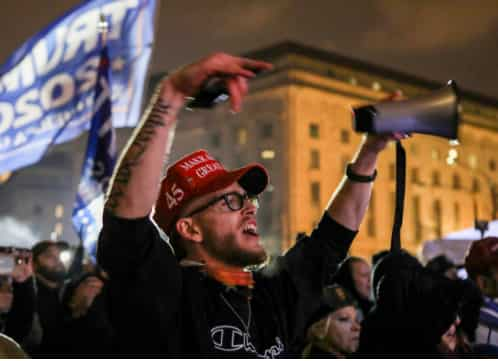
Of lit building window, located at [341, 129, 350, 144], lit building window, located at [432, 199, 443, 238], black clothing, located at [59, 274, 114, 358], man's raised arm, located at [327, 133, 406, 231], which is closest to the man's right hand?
man's raised arm, located at [327, 133, 406, 231]

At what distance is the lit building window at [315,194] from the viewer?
52.0 metres

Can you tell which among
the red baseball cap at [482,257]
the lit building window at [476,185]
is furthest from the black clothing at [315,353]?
the lit building window at [476,185]

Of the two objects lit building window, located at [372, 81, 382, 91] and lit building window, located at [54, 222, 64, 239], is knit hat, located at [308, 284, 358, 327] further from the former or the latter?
lit building window, located at [54, 222, 64, 239]

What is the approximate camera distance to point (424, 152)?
59906 mm

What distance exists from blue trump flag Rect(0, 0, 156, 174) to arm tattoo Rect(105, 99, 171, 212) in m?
6.06

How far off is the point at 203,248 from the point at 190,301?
319 millimetres

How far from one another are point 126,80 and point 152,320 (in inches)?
321

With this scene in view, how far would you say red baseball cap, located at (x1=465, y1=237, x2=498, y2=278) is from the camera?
3.80 metres

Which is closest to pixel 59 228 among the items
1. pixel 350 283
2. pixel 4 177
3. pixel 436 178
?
pixel 436 178

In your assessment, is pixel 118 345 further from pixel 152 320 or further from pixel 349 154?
pixel 349 154

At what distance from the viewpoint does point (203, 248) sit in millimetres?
2742

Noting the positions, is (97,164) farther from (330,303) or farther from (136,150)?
(136,150)

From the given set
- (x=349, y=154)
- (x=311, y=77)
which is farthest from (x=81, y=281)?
(x=349, y=154)

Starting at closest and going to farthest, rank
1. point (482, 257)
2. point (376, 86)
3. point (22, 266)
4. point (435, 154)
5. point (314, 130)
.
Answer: point (482, 257) → point (22, 266) → point (314, 130) → point (376, 86) → point (435, 154)
